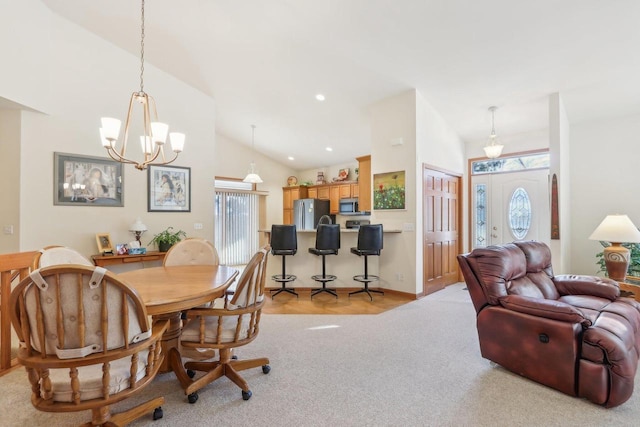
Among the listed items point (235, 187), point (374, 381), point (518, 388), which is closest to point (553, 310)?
point (518, 388)

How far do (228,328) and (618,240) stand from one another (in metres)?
4.22

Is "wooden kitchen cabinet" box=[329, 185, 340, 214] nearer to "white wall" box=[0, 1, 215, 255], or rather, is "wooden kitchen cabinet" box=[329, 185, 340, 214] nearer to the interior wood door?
the interior wood door

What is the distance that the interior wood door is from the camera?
4.75 metres

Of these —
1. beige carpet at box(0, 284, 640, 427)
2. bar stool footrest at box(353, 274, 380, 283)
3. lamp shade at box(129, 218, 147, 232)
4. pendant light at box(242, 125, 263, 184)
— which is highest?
pendant light at box(242, 125, 263, 184)

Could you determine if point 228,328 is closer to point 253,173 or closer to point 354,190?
point 253,173

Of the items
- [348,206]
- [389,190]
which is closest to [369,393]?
[389,190]

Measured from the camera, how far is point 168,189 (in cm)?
497

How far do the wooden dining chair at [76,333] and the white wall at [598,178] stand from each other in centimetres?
609

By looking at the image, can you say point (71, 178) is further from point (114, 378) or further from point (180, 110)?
point (114, 378)

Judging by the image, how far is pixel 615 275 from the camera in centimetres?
344

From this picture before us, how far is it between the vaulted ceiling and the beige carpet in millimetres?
3101

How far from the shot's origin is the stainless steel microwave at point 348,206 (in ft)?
23.2

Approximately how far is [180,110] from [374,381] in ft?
16.5

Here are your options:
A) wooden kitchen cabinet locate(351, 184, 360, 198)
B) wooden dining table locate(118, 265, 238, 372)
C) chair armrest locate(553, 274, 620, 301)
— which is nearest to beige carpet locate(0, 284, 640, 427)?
wooden dining table locate(118, 265, 238, 372)
